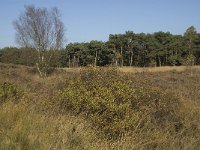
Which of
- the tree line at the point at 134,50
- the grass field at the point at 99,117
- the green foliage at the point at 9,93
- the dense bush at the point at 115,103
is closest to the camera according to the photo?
the grass field at the point at 99,117

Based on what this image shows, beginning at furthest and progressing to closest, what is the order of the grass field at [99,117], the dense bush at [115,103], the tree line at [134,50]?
the tree line at [134,50] < the dense bush at [115,103] < the grass field at [99,117]

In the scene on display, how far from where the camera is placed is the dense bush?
8617 millimetres

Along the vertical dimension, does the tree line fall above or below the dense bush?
above

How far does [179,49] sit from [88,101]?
7750cm

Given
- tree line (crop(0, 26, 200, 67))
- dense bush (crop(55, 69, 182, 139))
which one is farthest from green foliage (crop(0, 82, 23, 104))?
tree line (crop(0, 26, 200, 67))

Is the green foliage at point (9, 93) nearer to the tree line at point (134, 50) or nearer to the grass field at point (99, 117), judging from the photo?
the grass field at point (99, 117)

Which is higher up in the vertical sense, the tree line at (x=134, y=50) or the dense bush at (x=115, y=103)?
the tree line at (x=134, y=50)

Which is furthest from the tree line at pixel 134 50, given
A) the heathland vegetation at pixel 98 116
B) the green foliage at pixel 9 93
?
the green foliage at pixel 9 93

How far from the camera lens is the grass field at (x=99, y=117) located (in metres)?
6.52

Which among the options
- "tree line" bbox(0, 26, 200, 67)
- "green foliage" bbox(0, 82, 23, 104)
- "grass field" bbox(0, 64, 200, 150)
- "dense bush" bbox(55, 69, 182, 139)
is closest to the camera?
"grass field" bbox(0, 64, 200, 150)

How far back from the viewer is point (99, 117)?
868cm

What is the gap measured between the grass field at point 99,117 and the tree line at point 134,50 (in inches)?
2686

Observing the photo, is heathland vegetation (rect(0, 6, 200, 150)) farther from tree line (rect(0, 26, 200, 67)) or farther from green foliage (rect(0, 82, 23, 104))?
tree line (rect(0, 26, 200, 67))

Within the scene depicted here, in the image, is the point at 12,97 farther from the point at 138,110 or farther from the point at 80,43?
the point at 80,43
